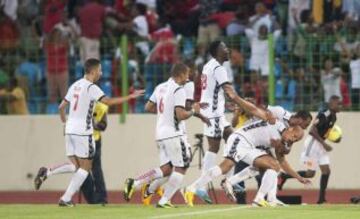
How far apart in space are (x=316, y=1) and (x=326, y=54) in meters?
2.87

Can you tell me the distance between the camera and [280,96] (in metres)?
25.2

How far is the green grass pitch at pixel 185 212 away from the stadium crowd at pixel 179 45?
538cm

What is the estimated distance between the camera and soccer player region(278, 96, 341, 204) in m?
22.8

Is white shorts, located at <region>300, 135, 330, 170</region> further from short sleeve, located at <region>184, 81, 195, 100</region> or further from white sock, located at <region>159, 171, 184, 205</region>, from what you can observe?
white sock, located at <region>159, 171, 184, 205</region>

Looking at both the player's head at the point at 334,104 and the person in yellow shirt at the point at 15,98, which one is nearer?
the player's head at the point at 334,104

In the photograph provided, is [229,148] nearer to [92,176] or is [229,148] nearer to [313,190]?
[92,176]

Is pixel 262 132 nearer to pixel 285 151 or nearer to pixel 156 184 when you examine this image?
pixel 285 151

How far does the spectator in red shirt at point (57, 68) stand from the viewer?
25969 millimetres

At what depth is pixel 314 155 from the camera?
23047mm

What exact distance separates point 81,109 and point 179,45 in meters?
6.12

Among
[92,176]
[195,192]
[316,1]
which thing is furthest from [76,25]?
[195,192]

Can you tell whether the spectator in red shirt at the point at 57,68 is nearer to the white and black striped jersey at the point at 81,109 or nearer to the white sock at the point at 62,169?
the white sock at the point at 62,169

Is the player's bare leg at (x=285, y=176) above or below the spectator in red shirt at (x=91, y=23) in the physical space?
below

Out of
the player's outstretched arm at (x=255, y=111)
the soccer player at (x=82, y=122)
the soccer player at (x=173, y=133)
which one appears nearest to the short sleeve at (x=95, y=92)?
the soccer player at (x=82, y=122)
